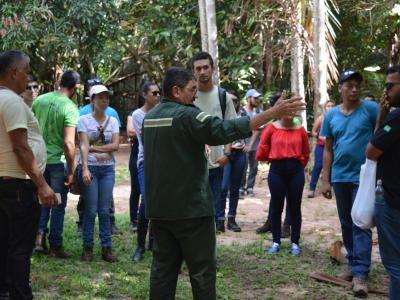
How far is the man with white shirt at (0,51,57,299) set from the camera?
417cm

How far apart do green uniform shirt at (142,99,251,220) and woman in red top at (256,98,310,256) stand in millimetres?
2727

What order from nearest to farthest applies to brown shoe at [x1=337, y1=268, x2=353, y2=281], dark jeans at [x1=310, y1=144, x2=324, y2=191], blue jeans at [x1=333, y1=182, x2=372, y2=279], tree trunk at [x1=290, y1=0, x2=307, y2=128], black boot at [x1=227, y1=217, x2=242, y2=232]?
blue jeans at [x1=333, y1=182, x2=372, y2=279], brown shoe at [x1=337, y1=268, x2=353, y2=281], black boot at [x1=227, y1=217, x2=242, y2=232], dark jeans at [x1=310, y1=144, x2=324, y2=191], tree trunk at [x1=290, y1=0, x2=307, y2=128]

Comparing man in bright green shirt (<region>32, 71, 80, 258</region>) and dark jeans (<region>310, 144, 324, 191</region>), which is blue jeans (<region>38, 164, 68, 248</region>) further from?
dark jeans (<region>310, 144, 324, 191</region>)

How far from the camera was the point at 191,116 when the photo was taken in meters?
3.81

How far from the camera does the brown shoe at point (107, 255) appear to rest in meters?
6.14

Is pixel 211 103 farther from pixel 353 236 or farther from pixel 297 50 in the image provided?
pixel 297 50

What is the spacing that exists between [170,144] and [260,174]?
9.95 m

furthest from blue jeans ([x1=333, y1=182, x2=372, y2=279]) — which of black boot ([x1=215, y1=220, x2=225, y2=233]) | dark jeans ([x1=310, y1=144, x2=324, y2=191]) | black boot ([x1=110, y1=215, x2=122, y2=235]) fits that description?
dark jeans ([x1=310, y1=144, x2=324, y2=191])

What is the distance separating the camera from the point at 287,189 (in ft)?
21.9

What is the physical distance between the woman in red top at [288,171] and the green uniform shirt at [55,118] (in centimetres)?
225

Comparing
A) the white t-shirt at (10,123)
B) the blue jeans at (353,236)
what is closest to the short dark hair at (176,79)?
the white t-shirt at (10,123)

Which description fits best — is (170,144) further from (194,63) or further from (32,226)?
(194,63)

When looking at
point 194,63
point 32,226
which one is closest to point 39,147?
point 32,226

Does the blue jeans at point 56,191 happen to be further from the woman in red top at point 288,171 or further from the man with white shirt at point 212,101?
the woman in red top at point 288,171
